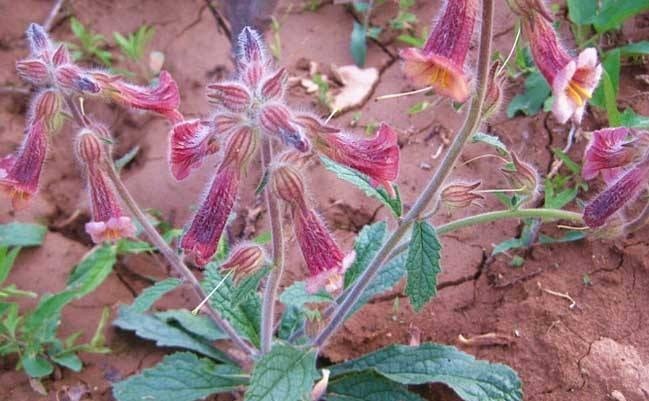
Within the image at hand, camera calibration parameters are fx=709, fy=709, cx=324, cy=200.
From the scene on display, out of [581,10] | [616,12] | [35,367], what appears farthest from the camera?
[581,10]

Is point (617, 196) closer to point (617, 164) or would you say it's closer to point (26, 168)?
point (617, 164)

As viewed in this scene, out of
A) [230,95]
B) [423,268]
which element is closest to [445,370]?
[423,268]

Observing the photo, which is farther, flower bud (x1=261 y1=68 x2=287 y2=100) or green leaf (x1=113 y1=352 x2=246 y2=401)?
green leaf (x1=113 y1=352 x2=246 y2=401)

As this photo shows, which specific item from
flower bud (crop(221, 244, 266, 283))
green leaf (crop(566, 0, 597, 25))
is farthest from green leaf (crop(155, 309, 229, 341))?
green leaf (crop(566, 0, 597, 25))

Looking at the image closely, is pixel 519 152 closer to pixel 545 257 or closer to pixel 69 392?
pixel 545 257

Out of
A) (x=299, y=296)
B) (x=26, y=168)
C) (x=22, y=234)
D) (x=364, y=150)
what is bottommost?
(x=299, y=296)

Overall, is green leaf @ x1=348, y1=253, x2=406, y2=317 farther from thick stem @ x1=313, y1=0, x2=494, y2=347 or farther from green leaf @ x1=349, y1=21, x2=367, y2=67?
green leaf @ x1=349, y1=21, x2=367, y2=67
